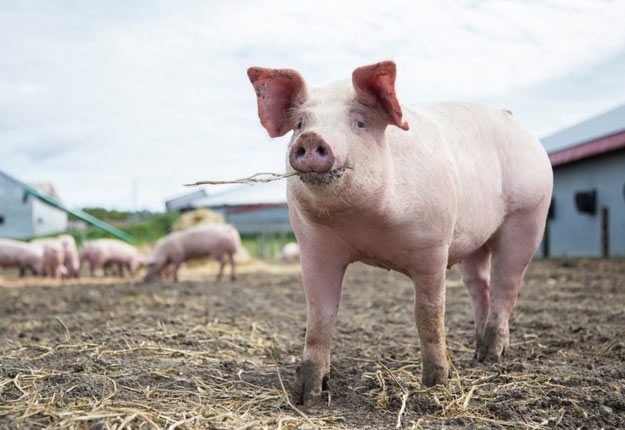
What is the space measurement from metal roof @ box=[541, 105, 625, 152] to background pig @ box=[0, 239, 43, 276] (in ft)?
41.8

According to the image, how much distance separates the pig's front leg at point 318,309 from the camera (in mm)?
3227

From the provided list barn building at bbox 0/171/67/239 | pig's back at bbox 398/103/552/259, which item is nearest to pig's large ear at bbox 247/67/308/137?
pig's back at bbox 398/103/552/259

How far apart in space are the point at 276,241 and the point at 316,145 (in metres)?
26.1

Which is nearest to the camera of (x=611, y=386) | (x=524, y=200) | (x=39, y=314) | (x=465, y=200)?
(x=611, y=386)

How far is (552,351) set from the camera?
Result: 434 cm

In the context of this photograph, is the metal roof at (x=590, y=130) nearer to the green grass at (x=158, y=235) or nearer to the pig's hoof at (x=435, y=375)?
the green grass at (x=158, y=235)

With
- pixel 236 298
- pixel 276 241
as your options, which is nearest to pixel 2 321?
pixel 236 298

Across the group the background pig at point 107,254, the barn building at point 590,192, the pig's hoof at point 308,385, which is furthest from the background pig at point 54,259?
the pig's hoof at point 308,385

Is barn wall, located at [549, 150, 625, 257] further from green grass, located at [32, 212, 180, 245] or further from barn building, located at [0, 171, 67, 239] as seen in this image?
barn building, located at [0, 171, 67, 239]

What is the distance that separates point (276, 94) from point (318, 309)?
3.41 feet

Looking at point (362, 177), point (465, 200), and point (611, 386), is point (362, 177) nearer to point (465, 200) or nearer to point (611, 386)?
point (465, 200)

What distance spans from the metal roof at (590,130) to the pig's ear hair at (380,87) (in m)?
12.8

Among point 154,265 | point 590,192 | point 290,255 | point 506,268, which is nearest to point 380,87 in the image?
point 506,268

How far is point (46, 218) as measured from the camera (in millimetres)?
30094
